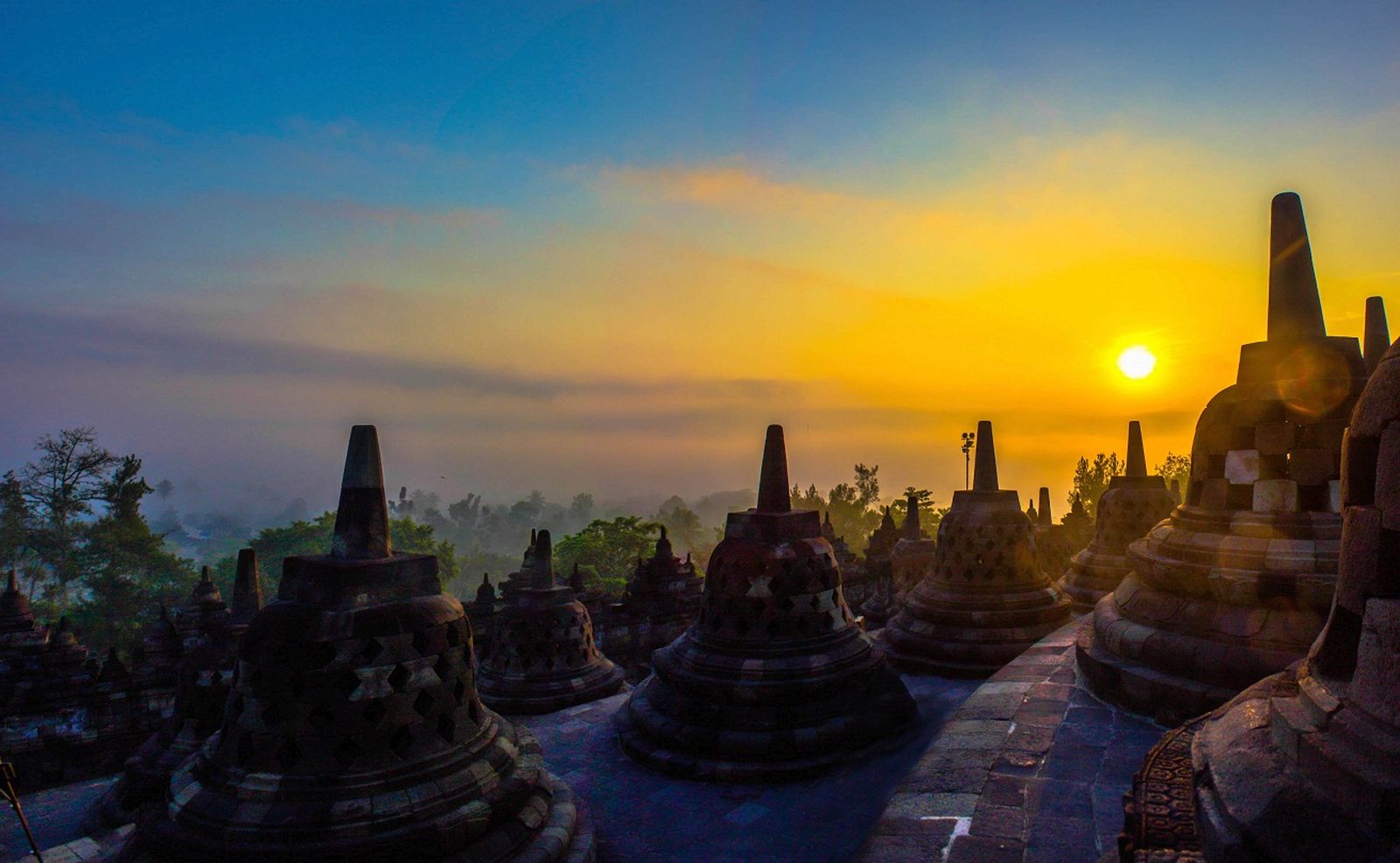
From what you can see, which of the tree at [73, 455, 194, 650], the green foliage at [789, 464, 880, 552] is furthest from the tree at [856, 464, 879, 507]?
the tree at [73, 455, 194, 650]

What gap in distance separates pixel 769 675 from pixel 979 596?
185 inches

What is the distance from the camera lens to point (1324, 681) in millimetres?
2586

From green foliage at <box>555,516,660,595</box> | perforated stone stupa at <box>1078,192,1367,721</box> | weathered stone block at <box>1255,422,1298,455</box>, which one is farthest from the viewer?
green foliage at <box>555,516,660,595</box>

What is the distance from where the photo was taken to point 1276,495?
6.00 metres

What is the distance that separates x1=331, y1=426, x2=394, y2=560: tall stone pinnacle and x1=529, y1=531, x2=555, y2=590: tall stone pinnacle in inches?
219

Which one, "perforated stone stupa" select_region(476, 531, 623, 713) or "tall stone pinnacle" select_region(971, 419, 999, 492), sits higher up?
"tall stone pinnacle" select_region(971, 419, 999, 492)

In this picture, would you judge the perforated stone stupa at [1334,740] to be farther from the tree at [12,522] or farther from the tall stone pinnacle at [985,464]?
the tree at [12,522]

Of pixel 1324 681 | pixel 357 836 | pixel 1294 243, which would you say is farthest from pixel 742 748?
pixel 1294 243

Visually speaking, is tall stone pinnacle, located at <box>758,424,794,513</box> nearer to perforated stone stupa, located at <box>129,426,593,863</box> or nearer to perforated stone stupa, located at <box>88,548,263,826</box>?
perforated stone stupa, located at <box>129,426,593,863</box>

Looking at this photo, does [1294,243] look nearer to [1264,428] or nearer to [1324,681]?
[1264,428]

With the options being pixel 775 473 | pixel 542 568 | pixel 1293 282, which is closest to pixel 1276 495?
pixel 1293 282

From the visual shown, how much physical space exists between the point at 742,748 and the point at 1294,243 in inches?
271

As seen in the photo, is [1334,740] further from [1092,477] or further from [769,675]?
[1092,477]

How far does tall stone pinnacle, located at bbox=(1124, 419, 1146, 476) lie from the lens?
1401 cm
